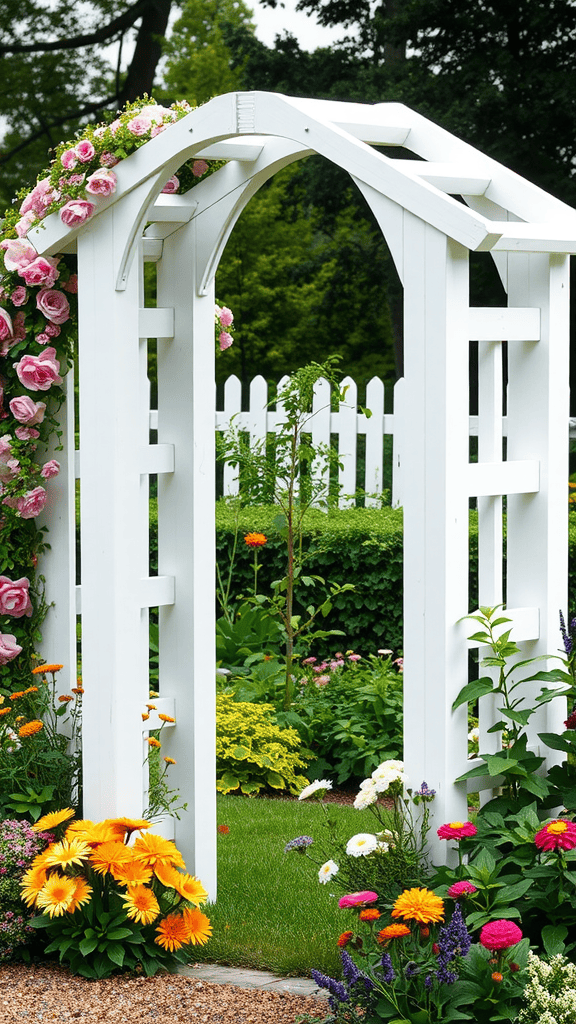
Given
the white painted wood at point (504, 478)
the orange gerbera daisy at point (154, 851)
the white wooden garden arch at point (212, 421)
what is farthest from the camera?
the orange gerbera daisy at point (154, 851)

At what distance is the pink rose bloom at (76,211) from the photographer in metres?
3.39

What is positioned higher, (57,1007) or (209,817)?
(209,817)

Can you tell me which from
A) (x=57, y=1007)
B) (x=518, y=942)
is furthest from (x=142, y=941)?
(x=518, y=942)

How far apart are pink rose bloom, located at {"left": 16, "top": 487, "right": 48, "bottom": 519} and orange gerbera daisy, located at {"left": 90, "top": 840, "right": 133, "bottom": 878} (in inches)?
45.8

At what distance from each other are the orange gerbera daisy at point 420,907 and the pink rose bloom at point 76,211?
2135 mm

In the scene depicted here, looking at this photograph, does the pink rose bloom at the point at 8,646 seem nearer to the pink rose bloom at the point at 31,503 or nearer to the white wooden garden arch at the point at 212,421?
the white wooden garden arch at the point at 212,421

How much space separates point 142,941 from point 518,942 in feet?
3.99

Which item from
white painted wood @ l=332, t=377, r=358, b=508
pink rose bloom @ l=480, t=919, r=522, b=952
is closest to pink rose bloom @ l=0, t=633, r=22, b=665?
pink rose bloom @ l=480, t=919, r=522, b=952

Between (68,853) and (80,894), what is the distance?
12 centimetres

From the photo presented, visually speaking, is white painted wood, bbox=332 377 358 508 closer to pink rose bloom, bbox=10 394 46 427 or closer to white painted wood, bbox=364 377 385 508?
white painted wood, bbox=364 377 385 508

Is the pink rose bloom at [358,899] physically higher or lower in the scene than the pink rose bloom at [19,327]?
lower

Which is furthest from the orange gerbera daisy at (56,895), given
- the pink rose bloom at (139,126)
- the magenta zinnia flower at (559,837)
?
the pink rose bloom at (139,126)

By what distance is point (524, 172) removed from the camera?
14.5 m

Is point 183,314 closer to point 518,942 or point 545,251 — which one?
point 545,251
